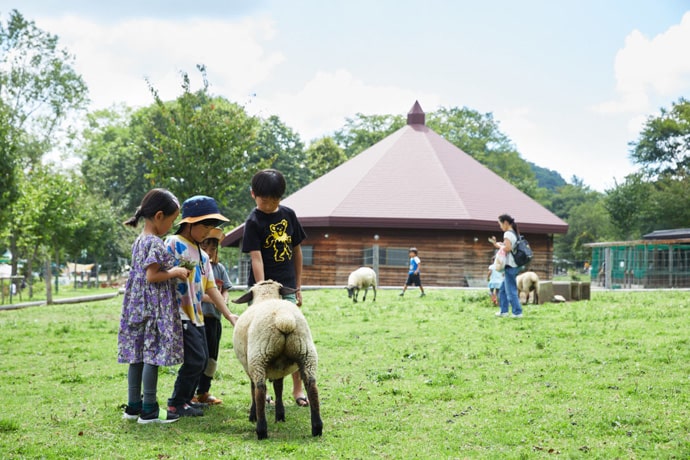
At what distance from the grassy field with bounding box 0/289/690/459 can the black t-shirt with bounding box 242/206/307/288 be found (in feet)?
4.25

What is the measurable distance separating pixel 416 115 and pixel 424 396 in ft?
106

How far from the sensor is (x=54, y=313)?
19438mm

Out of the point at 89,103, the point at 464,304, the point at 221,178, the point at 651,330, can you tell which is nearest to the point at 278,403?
the point at 651,330

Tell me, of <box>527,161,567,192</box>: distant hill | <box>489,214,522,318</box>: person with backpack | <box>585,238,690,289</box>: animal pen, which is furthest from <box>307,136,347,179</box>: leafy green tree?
<box>527,161,567,192</box>: distant hill

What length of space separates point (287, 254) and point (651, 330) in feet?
22.1

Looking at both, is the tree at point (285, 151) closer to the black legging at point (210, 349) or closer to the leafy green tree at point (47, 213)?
the leafy green tree at point (47, 213)

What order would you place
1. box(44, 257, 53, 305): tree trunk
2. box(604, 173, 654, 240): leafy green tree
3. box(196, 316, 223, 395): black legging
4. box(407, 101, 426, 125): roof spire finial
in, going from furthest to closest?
box(604, 173, 654, 240): leafy green tree < box(407, 101, 426, 125): roof spire finial < box(44, 257, 53, 305): tree trunk < box(196, 316, 223, 395): black legging

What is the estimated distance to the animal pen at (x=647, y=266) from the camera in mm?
27297

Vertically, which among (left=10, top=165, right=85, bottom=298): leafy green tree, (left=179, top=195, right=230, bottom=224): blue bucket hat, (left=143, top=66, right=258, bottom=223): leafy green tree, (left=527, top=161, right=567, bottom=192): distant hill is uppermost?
(left=527, top=161, right=567, bottom=192): distant hill

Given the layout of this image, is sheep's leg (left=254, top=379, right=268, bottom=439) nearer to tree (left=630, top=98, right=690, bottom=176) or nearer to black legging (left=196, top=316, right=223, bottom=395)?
black legging (left=196, top=316, right=223, bottom=395)

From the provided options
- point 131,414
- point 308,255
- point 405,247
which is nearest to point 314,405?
point 131,414

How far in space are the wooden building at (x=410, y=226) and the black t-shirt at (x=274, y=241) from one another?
A: 2070cm

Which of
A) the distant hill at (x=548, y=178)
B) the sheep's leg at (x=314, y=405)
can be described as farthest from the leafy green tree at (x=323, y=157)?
the distant hill at (x=548, y=178)

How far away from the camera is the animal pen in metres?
27.3
